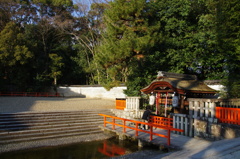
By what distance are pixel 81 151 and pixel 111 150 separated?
3.86ft

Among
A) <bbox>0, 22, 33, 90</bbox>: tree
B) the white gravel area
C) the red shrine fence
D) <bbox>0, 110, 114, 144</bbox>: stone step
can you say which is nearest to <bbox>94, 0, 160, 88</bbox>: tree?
the white gravel area

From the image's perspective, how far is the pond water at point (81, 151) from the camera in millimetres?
6968

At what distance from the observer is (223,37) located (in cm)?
970

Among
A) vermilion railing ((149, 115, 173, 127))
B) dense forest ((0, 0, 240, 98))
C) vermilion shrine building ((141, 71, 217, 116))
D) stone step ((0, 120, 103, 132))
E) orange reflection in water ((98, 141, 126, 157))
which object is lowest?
orange reflection in water ((98, 141, 126, 157))

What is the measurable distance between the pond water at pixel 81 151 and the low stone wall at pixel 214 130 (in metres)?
2.68

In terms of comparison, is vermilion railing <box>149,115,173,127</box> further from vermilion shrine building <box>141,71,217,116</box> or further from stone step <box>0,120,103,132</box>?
stone step <box>0,120,103,132</box>

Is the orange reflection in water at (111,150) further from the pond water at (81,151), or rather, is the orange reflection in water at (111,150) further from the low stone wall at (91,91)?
the low stone wall at (91,91)

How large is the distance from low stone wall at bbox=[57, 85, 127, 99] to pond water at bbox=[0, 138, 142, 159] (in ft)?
40.4

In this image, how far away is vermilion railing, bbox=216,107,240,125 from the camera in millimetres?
6891

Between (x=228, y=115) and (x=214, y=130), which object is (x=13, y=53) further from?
(x=228, y=115)

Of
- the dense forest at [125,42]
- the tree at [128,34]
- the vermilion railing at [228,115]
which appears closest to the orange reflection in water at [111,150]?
the vermilion railing at [228,115]

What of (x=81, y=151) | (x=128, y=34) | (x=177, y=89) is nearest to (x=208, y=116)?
(x=177, y=89)

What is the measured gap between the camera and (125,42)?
13.0m

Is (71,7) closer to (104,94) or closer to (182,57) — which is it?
(104,94)
